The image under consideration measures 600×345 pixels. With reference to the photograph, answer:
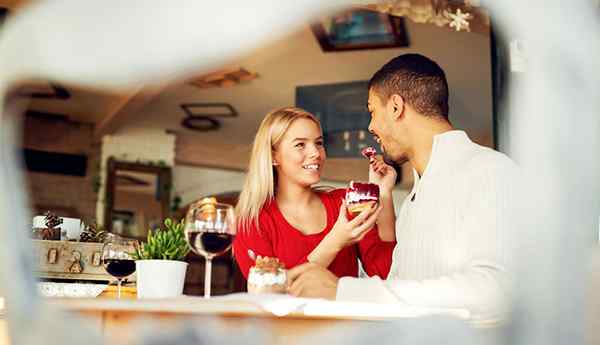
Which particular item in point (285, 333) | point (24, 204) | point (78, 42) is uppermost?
point (78, 42)

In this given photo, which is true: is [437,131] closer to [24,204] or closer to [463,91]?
[24,204]

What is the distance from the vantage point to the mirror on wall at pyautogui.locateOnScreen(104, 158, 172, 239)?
7289 millimetres

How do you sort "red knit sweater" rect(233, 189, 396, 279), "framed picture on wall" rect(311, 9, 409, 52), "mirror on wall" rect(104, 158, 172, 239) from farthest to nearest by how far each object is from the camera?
"mirror on wall" rect(104, 158, 172, 239)
"framed picture on wall" rect(311, 9, 409, 52)
"red knit sweater" rect(233, 189, 396, 279)

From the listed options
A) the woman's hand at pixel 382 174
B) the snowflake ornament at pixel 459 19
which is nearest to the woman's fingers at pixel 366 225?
the woman's hand at pixel 382 174

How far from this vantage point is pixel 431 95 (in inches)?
77.5

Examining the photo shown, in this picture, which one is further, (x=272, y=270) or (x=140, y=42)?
(x=272, y=270)

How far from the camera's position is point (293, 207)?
241 centimetres

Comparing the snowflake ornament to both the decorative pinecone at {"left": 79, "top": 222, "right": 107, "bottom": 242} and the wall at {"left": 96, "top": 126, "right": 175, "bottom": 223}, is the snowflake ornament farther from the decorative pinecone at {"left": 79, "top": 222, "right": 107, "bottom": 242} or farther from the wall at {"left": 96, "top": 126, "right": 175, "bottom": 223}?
the wall at {"left": 96, "top": 126, "right": 175, "bottom": 223}

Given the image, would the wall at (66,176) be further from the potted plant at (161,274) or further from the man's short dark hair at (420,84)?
the potted plant at (161,274)

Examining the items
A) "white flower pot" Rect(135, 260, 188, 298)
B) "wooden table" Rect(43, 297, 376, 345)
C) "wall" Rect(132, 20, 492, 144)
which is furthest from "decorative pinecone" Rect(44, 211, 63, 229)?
"wall" Rect(132, 20, 492, 144)

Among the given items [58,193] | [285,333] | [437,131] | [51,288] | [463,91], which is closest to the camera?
[285,333]

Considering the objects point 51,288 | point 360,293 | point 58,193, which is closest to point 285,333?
point 360,293

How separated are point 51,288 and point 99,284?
0.93 ft

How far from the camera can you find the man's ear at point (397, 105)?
1.99m
